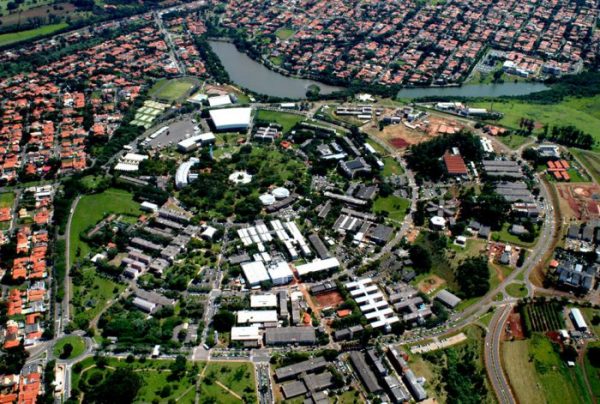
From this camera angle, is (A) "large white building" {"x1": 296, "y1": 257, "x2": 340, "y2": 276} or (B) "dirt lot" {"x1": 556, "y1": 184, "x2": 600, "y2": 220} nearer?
(A) "large white building" {"x1": 296, "y1": 257, "x2": 340, "y2": 276}

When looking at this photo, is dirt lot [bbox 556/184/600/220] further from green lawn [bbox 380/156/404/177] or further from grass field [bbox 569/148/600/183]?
green lawn [bbox 380/156/404/177]

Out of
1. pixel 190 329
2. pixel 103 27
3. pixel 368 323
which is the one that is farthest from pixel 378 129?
pixel 103 27

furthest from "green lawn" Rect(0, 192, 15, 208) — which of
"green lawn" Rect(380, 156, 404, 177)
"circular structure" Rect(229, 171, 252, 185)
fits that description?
"green lawn" Rect(380, 156, 404, 177)

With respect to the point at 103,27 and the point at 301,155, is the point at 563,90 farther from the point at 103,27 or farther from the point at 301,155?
the point at 103,27

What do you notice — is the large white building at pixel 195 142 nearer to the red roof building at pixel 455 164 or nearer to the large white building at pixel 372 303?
the red roof building at pixel 455 164

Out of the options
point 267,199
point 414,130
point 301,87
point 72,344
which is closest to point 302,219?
point 267,199

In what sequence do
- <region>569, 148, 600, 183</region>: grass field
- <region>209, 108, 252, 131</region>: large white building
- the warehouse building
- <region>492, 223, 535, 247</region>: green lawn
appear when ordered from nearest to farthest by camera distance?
the warehouse building < <region>492, 223, 535, 247</region>: green lawn < <region>569, 148, 600, 183</region>: grass field < <region>209, 108, 252, 131</region>: large white building

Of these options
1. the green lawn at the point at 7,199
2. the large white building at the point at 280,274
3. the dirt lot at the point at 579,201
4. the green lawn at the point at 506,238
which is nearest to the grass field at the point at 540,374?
the green lawn at the point at 506,238

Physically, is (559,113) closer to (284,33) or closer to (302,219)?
(302,219)
